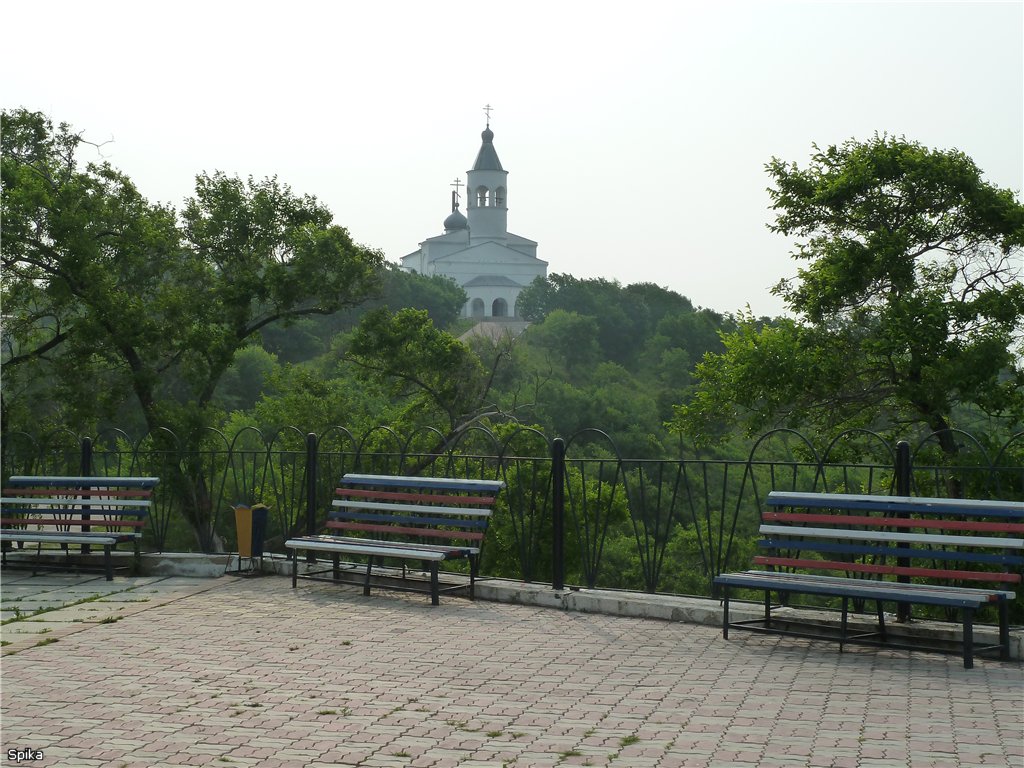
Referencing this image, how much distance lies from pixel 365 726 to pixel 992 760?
2780 mm

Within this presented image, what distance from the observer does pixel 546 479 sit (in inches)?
509

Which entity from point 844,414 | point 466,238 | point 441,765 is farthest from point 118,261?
point 466,238

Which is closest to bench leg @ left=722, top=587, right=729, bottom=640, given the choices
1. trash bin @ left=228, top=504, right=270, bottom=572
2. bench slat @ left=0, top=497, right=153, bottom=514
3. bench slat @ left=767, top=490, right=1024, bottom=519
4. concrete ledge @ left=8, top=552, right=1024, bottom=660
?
concrete ledge @ left=8, top=552, right=1024, bottom=660

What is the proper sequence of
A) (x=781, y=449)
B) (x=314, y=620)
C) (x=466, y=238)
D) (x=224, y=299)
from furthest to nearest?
(x=466, y=238)
(x=781, y=449)
(x=224, y=299)
(x=314, y=620)

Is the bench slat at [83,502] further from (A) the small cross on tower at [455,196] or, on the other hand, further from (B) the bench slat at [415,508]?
(A) the small cross on tower at [455,196]

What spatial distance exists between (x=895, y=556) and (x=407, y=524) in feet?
14.3

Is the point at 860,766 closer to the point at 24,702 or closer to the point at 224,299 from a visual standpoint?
the point at 24,702

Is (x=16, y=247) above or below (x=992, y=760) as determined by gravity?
above

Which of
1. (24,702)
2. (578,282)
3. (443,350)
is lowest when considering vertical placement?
(24,702)

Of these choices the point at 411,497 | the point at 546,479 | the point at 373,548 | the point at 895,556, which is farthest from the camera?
the point at 546,479

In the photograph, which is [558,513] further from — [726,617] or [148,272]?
[148,272]

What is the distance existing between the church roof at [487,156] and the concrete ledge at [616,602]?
4526 inches

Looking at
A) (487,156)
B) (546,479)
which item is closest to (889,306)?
(546,479)

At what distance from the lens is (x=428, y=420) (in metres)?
30.0
